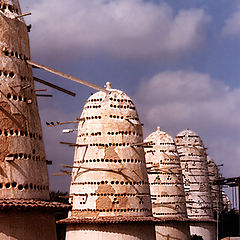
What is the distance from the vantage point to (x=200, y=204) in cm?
5253

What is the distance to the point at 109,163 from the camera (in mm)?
29891

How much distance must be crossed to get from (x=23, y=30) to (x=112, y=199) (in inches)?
477

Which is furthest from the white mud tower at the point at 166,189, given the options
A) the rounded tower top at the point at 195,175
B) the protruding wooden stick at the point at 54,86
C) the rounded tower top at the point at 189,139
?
the protruding wooden stick at the point at 54,86

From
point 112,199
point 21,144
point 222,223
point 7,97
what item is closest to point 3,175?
point 21,144

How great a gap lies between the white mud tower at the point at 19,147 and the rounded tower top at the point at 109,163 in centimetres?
1081

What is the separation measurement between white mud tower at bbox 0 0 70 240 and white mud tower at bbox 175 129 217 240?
1328 inches

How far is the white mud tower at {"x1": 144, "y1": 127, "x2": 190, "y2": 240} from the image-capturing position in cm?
3984

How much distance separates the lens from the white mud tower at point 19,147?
56.6ft

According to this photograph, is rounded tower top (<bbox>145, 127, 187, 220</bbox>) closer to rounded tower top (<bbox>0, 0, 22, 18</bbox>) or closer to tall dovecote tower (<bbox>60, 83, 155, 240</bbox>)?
tall dovecote tower (<bbox>60, 83, 155, 240</bbox>)

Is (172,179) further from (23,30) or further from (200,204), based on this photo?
(23,30)

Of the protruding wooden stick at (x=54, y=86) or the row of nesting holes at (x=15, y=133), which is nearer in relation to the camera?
the row of nesting holes at (x=15, y=133)

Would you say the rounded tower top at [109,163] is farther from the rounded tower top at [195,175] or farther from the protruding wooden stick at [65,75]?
the rounded tower top at [195,175]

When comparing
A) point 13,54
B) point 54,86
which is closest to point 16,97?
point 13,54

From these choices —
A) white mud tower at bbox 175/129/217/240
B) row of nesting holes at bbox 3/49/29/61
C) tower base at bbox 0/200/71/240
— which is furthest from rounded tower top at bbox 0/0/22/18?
white mud tower at bbox 175/129/217/240
